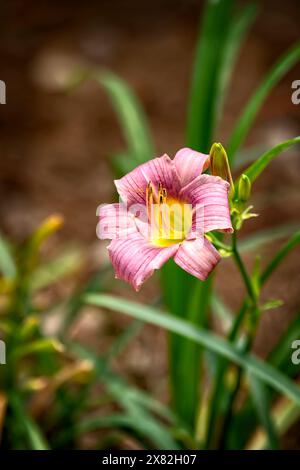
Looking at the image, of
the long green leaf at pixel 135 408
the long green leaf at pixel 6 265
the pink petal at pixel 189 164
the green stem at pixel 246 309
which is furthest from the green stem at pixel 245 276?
the long green leaf at pixel 6 265

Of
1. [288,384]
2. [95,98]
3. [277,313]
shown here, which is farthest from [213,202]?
[95,98]

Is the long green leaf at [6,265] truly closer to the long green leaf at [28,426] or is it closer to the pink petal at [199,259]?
the long green leaf at [28,426]

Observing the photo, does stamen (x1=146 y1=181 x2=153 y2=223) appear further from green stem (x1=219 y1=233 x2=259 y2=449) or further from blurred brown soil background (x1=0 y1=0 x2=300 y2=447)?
blurred brown soil background (x1=0 y1=0 x2=300 y2=447)

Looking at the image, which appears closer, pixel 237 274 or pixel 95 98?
pixel 237 274

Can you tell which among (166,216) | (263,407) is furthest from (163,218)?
(263,407)

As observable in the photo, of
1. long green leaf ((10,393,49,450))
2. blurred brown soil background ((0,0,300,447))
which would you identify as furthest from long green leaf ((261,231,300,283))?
blurred brown soil background ((0,0,300,447))

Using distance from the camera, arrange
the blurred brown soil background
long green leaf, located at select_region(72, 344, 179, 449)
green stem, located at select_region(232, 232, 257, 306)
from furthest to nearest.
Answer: the blurred brown soil background, long green leaf, located at select_region(72, 344, 179, 449), green stem, located at select_region(232, 232, 257, 306)

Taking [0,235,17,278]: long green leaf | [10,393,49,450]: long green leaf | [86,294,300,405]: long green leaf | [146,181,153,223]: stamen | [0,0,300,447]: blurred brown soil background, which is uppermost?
[0,0,300,447]: blurred brown soil background

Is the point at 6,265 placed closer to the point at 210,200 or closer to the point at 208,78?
the point at 208,78
